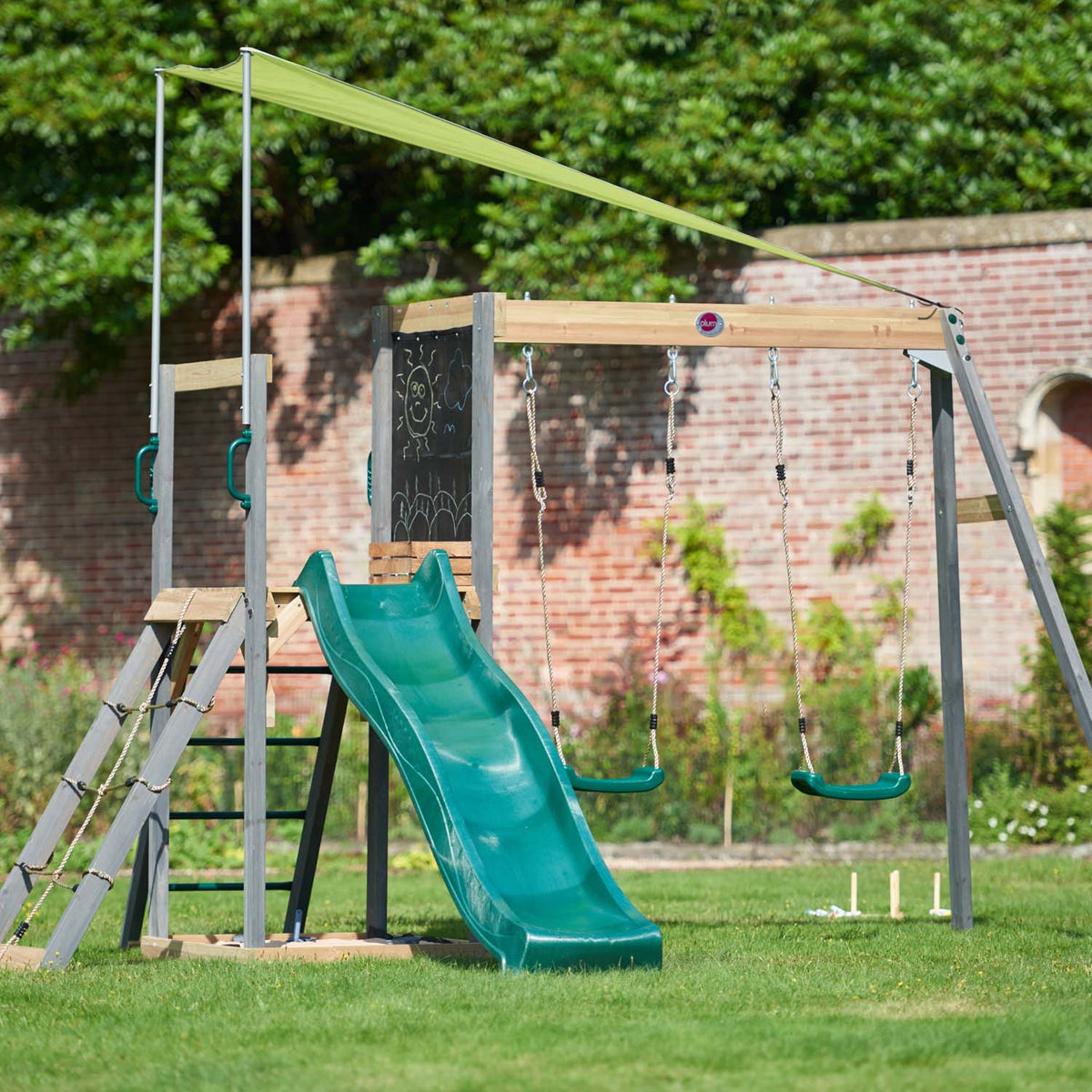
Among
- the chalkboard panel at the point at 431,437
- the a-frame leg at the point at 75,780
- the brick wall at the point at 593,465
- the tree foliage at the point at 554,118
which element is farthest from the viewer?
the tree foliage at the point at 554,118

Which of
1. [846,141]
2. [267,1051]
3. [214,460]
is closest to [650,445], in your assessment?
[846,141]

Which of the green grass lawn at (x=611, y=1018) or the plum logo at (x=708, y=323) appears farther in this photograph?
the plum logo at (x=708, y=323)

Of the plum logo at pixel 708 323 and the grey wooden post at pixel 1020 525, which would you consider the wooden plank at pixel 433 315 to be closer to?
the plum logo at pixel 708 323

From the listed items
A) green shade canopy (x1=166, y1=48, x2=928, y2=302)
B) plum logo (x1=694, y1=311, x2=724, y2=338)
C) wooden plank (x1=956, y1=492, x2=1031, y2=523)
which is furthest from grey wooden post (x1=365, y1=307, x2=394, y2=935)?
wooden plank (x1=956, y1=492, x2=1031, y2=523)

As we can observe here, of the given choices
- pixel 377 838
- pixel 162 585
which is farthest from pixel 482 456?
pixel 377 838

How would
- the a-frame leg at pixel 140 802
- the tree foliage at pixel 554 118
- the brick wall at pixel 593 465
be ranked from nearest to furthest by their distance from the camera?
the a-frame leg at pixel 140 802
the brick wall at pixel 593 465
the tree foliage at pixel 554 118

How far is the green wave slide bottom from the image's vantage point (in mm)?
6414

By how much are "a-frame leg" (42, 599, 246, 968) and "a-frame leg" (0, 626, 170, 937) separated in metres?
0.31

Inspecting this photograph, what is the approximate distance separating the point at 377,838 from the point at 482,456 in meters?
1.81

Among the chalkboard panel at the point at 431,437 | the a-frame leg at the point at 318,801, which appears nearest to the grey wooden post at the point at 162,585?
the a-frame leg at the point at 318,801

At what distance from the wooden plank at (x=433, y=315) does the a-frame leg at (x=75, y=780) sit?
1859mm

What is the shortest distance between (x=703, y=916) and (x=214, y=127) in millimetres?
7638

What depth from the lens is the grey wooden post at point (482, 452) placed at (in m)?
7.60

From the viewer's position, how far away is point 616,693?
516 inches
